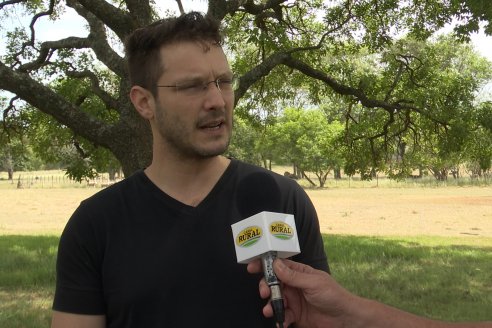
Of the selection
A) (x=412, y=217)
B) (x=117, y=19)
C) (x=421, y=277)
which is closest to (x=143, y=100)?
(x=117, y=19)

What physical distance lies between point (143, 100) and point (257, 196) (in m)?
0.73

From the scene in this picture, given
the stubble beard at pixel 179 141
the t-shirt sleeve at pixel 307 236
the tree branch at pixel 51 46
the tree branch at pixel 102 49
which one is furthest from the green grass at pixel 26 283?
the t-shirt sleeve at pixel 307 236

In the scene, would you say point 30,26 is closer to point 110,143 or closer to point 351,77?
point 110,143

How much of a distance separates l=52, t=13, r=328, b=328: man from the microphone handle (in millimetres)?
488

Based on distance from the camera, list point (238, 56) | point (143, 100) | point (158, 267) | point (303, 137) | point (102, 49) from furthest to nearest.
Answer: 1. point (303, 137)
2. point (238, 56)
3. point (102, 49)
4. point (143, 100)
5. point (158, 267)

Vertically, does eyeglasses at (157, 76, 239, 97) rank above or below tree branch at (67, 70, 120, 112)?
below

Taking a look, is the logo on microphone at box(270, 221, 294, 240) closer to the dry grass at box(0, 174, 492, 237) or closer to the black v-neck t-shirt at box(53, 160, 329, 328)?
the black v-neck t-shirt at box(53, 160, 329, 328)

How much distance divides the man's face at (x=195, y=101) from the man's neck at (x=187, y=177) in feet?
0.21

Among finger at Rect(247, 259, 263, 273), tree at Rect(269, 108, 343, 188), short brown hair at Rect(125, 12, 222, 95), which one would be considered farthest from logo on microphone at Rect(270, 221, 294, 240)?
tree at Rect(269, 108, 343, 188)

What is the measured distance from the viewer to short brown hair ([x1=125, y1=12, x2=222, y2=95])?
2367 mm

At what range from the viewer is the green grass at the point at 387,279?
8.02 metres

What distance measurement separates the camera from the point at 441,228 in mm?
24359

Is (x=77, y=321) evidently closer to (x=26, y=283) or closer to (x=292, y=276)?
(x=292, y=276)

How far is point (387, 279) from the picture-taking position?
993cm
